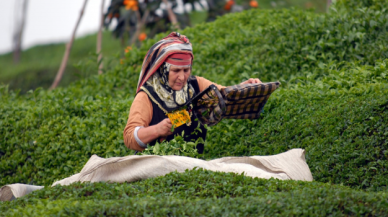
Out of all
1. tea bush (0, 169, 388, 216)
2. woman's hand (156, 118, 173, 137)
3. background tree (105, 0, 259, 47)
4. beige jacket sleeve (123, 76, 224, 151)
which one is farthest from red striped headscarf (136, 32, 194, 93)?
background tree (105, 0, 259, 47)

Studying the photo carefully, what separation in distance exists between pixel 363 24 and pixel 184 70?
290 cm

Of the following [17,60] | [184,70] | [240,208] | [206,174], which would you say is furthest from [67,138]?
[17,60]

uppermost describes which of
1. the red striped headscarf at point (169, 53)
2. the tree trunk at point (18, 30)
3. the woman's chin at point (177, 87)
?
the red striped headscarf at point (169, 53)

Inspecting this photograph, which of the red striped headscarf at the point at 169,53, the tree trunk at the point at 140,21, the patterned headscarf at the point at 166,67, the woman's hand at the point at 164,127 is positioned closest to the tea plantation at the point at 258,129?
the woman's hand at the point at 164,127

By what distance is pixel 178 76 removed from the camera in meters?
3.90

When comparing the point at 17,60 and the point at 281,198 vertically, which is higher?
the point at 281,198

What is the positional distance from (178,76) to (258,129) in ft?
4.47

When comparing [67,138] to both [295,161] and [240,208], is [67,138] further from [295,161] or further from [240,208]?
[240,208]

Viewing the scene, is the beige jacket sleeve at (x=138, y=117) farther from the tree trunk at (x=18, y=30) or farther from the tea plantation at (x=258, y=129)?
the tree trunk at (x=18, y=30)

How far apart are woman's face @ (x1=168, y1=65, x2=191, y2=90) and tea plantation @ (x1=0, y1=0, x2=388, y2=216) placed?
0.88 m

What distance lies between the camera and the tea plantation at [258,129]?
2861 millimetres

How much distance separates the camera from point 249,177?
3.38m

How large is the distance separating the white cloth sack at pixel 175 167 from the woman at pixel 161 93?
25 cm

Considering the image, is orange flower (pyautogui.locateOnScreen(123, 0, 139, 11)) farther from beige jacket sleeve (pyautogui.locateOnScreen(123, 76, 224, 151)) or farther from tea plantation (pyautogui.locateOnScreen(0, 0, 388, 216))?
beige jacket sleeve (pyautogui.locateOnScreen(123, 76, 224, 151))
